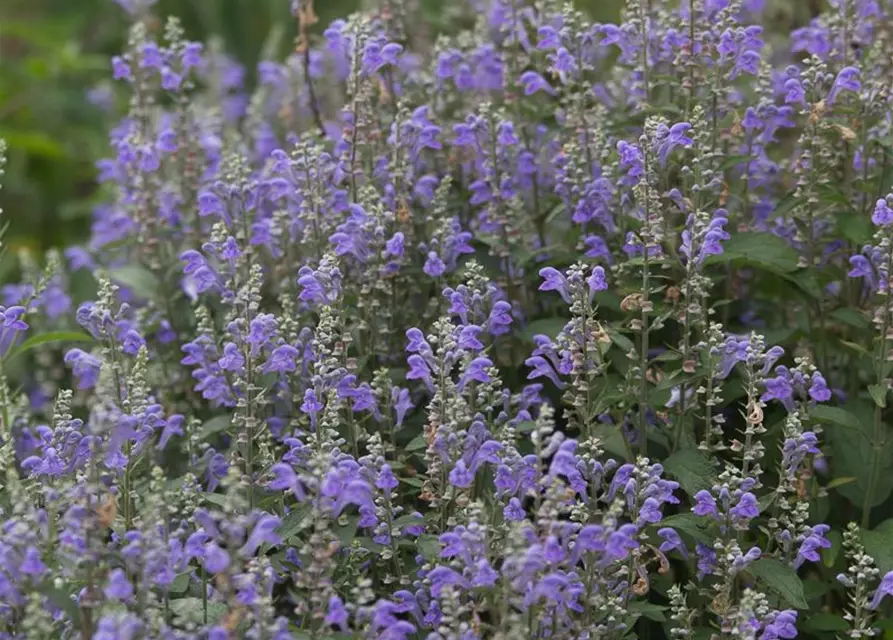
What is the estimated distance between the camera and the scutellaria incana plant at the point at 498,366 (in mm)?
4188

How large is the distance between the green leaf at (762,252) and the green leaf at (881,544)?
44.5 inches

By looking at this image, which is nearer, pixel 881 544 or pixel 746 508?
pixel 746 508

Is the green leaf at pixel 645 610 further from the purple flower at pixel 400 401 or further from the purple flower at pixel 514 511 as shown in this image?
the purple flower at pixel 400 401

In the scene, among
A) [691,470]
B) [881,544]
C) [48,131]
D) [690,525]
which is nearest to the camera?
A: [690,525]

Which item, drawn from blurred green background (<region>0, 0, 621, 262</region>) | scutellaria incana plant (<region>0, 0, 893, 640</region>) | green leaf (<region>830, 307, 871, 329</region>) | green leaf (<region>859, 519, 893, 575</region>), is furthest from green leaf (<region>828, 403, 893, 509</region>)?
blurred green background (<region>0, 0, 621, 262</region>)

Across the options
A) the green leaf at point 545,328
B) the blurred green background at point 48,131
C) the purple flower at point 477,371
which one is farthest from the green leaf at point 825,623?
the blurred green background at point 48,131

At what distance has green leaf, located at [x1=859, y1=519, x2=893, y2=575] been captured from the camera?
4.83 meters

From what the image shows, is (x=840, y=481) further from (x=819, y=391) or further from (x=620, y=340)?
(x=620, y=340)

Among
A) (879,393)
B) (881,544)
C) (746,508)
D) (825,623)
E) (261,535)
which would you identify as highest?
(879,393)

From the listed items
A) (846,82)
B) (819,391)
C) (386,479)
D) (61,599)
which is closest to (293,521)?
(386,479)

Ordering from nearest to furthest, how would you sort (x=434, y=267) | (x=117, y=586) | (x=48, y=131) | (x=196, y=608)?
(x=117, y=586) → (x=196, y=608) → (x=434, y=267) → (x=48, y=131)

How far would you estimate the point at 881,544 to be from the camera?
16.2 ft

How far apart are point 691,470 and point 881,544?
842 millimetres

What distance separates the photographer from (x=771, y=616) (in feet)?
14.5
